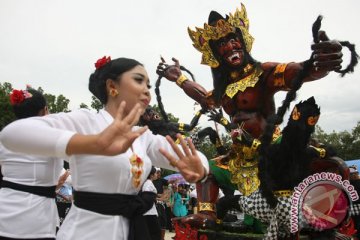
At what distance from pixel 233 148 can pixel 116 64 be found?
81.6 inches

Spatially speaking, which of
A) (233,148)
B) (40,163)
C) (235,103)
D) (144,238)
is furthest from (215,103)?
(144,238)

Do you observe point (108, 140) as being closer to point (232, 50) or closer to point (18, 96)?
point (18, 96)

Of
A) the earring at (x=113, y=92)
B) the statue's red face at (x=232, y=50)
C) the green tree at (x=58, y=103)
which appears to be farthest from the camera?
the green tree at (x=58, y=103)

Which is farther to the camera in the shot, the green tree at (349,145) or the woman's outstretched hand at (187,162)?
the green tree at (349,145)

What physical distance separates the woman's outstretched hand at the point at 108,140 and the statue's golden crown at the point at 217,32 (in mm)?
2641

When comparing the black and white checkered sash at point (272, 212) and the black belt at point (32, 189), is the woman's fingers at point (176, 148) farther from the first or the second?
the black and white checkered sash at point (272, 212)

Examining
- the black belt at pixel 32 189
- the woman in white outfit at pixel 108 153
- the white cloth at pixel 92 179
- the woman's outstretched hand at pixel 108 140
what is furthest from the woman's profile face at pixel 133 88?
the black belt at pixel 32 189

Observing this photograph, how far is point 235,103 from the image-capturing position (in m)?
4.00

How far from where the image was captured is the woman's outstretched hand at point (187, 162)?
1827mm

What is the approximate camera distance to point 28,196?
9.77 ft

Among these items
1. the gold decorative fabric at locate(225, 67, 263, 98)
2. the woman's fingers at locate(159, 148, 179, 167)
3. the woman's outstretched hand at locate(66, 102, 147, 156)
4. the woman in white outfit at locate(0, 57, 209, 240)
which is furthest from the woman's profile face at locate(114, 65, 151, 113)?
the gold decorative fabric at locate(225, 67, 263, 98)

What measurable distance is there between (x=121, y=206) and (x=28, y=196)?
1.42m

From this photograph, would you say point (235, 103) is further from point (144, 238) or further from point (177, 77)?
point (144, 238)

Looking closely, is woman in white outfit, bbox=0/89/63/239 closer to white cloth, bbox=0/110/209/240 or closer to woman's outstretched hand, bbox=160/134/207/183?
white cloth, bbox=0/110/209/240
